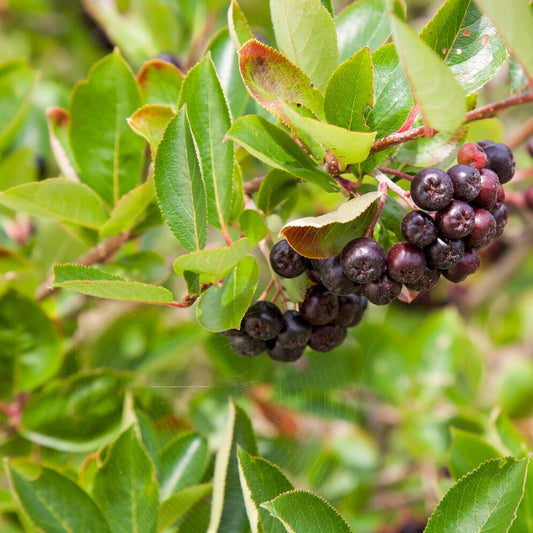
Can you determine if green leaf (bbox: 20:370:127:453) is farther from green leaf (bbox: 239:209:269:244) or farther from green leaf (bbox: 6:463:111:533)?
green leaf (bbox: 239:209:269:244)

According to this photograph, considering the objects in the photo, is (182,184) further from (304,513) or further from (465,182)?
(304,513)

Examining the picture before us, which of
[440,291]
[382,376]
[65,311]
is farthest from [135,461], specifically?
[440,291]

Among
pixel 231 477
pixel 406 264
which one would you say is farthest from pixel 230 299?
pixel 231 477

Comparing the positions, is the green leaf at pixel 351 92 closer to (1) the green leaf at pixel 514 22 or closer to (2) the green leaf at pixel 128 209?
(1) the green leaf at pixel 514 22

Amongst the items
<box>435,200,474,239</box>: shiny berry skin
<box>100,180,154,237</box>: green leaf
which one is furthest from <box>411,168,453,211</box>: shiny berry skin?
<box>100,180,154,237</box>: green leaf

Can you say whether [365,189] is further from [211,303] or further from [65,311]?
[65,311]

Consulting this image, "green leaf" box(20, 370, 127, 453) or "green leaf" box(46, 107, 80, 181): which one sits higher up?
"green leaf" box(46, 107, 80, 181)

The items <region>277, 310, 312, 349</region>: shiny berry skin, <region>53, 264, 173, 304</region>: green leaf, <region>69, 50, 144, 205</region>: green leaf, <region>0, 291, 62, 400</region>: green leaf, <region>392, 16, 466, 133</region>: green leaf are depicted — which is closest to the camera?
<region>392, 16, 466, 133</region>: green leaf
